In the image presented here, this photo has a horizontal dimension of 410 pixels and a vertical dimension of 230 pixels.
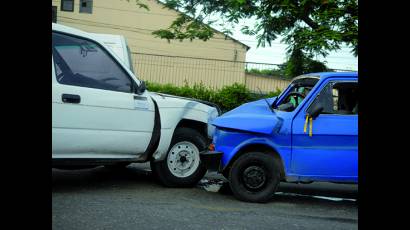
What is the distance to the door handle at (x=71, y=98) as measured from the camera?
548cm

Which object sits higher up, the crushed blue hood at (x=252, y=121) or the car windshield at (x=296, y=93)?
the car windshield at (x=296, y=93)

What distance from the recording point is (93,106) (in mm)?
5715

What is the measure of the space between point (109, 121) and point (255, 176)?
200 centimetres

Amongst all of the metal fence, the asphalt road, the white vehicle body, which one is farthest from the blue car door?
the metal fence

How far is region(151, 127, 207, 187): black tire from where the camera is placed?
21.3 feet

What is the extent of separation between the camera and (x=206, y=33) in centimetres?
1283

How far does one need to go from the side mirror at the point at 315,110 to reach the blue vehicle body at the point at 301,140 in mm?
58

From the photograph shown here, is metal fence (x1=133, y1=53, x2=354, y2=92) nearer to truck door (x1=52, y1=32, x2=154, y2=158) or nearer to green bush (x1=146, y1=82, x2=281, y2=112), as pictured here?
green bush (x1=146, y1=82, x2=281, y2=112)

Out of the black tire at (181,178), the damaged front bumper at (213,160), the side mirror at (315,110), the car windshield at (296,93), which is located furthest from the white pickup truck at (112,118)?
the side mirror at (315,110)

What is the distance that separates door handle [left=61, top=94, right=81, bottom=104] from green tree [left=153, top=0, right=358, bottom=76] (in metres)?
6.38

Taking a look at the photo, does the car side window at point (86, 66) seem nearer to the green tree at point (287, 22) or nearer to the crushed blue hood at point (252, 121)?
the crushed blue hood at point (252, 121)
